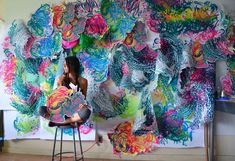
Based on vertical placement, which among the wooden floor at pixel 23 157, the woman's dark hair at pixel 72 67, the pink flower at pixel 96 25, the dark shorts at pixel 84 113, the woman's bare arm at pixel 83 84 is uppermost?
the pink flower at pixel 96 25

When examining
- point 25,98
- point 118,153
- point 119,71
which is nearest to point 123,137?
point 118,153

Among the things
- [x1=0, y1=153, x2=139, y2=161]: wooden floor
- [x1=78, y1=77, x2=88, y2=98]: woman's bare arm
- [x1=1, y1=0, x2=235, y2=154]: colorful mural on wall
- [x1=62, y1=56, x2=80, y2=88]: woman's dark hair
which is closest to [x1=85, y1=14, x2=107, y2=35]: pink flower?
[x1=1, y1=0, x2=235, y2=154]: colorful mural on wall

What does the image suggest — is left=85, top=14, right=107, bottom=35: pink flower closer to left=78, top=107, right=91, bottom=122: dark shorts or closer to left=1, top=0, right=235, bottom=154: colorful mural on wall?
left=1, top=0, right=235, bottom=154: colorful mural on wall

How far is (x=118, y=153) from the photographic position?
331 cm

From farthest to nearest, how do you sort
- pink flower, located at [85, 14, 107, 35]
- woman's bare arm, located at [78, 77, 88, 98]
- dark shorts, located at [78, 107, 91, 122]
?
pink flower, located at [85, 14, 107, 35], woman's bare arm, located at [78, 77, 88, 98], dark shorts, located at [78, 107, 91, 122]

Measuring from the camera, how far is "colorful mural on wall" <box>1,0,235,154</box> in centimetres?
305

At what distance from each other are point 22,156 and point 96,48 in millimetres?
1643

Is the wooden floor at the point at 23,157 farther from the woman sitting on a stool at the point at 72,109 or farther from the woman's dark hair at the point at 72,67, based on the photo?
the woman's dark hair at the point at 72,67

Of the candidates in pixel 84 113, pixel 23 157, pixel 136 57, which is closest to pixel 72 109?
pixel 84 113

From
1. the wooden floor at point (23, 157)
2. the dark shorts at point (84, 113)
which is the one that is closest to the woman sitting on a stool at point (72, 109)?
the dark shorts at point (84, 113)

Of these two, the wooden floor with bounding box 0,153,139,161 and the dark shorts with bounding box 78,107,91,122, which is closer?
the dark shorts with bounding box 78,107,91,122

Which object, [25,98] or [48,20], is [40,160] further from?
[48,20]

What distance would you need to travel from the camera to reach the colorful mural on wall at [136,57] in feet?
10.0

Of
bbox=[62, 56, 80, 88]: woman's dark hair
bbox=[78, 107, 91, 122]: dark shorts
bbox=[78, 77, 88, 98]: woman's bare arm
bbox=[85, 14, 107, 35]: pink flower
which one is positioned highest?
bbox=[85, 14, 107, 35]: pink flower
